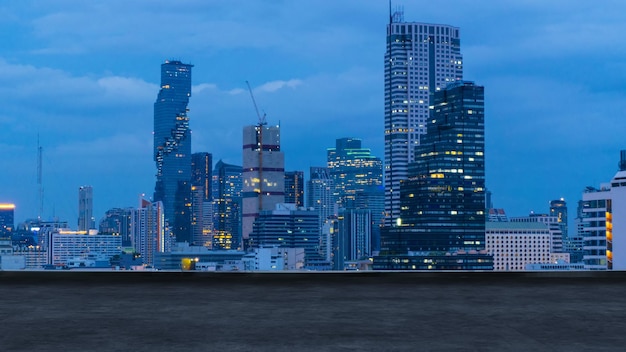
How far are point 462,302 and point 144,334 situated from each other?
5466 mm

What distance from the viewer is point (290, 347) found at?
8.55 meters

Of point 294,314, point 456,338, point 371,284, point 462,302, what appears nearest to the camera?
point 456,338

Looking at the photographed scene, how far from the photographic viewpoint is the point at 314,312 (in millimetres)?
11664

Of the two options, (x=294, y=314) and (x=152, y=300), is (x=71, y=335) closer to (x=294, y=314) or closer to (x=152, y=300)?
(x=294, y=314)

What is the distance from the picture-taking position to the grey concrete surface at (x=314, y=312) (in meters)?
8.88

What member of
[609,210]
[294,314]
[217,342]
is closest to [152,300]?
[294,314]

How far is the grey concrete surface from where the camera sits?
8.88m

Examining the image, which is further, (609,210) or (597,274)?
(609,210)

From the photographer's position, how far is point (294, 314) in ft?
37.5

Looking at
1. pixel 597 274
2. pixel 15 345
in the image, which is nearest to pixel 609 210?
pixel 597 274

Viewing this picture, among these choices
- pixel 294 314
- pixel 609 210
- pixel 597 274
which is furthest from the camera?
pixel 609 210

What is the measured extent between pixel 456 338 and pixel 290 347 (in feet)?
5.89

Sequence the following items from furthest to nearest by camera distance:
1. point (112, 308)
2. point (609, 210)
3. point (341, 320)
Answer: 1. point (609, 210)
2. point (112, 308)
3. point (341, 320)

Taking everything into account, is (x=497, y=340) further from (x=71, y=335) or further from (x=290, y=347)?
(x=71, y=335)
